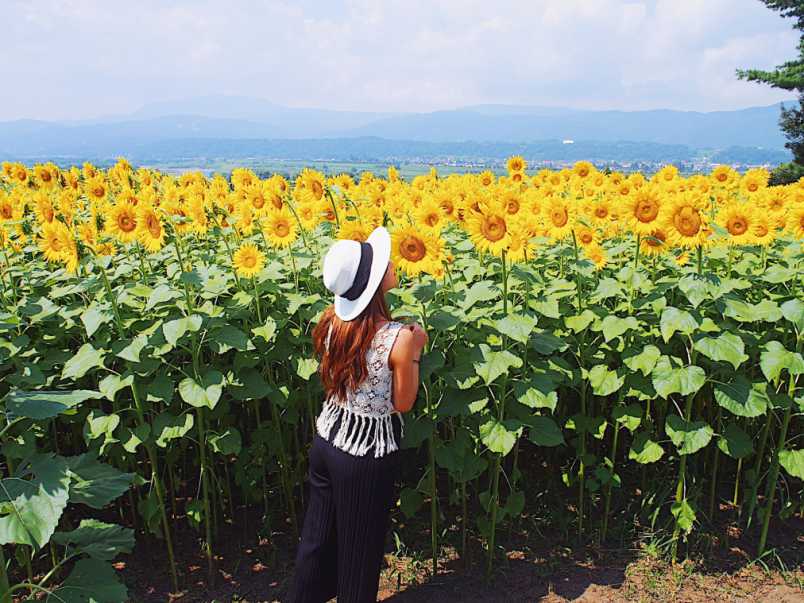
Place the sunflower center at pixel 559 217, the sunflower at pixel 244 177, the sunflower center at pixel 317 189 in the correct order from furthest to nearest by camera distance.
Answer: the sunflower at pixel 244 177 → the sunflower center at pixel 317 189 → the sunflower center at pixel 559 217

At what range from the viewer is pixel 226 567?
386 cm

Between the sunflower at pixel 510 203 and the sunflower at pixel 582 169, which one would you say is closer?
the sunflower at pixel 510 203

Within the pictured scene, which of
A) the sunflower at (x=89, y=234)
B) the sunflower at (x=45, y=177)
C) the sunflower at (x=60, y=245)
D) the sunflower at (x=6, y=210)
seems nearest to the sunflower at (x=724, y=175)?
the sunflower at (x=89, y=234)

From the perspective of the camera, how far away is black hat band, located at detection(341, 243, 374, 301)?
8.57 ft

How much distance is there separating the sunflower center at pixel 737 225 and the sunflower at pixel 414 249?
157 cm

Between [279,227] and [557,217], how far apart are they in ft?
5.43

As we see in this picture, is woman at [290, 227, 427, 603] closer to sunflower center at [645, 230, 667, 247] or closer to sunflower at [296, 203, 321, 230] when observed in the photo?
sunflower center at [645, 230, 667, 247]

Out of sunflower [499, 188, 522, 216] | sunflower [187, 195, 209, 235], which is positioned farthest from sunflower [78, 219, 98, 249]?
sunflower [499, 188, 522, 216]

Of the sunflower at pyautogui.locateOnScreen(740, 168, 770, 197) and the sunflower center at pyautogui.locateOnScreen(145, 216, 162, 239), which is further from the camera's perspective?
the sunflower at pyautogui.locateOnScreen(740, 168, 770, 197)

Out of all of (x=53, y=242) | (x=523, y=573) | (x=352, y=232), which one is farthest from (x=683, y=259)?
(x=53, y=242)

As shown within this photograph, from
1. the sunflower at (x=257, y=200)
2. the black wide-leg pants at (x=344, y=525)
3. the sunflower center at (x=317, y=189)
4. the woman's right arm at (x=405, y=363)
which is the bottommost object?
the black wide-leg pants at (x=344, y=525)

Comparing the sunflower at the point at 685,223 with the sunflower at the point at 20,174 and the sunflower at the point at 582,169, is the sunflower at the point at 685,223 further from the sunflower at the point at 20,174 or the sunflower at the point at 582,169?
the sunflower at the point at 20,174

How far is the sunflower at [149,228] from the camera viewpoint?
3.42 meters

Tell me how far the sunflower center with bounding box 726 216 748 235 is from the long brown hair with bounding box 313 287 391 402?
197 centimetres
